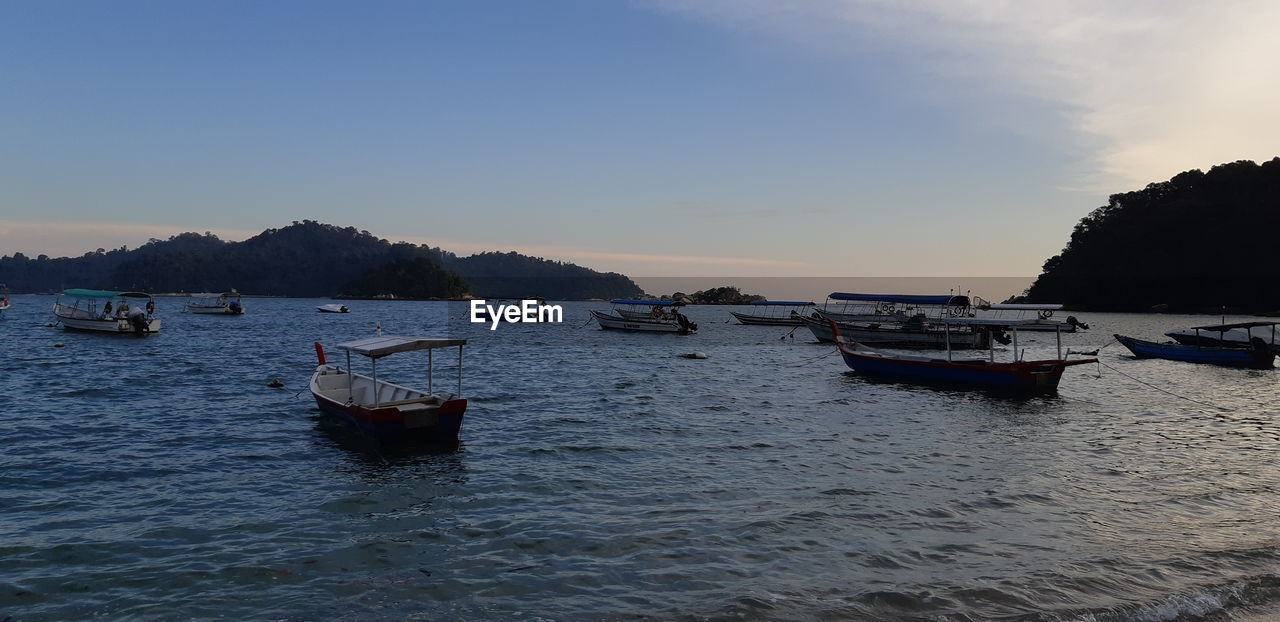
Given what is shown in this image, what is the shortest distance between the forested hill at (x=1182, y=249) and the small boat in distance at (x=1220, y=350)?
100194 millimetres

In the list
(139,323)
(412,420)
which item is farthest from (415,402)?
(139,323)

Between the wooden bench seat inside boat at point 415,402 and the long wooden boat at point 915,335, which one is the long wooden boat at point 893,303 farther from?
the wooden bench seat inside boat at point 415,402

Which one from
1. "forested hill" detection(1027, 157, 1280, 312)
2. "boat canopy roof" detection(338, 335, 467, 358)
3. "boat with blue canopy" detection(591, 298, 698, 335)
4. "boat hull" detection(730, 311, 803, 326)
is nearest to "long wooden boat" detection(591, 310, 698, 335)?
"boat with blue canopy" detection(591, 298, 698, 335)

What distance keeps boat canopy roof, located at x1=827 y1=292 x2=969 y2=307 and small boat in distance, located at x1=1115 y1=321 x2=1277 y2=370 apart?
1468 cm

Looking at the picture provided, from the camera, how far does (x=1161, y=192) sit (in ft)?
490

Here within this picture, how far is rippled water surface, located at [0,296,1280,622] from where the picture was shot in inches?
394

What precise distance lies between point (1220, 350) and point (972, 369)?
81.8 feet

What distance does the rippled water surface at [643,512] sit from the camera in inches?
394

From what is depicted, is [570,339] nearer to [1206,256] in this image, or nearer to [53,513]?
[53,513]

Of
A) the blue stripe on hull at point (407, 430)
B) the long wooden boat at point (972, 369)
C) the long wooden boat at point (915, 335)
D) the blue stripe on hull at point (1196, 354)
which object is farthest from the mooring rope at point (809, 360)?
the blue stripe on hull at point (407, 430)

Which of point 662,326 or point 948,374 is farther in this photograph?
point 662,326

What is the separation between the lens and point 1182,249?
13975 cm

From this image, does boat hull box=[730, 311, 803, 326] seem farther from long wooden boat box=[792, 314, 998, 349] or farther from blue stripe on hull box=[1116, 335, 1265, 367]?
blue stripe on hull box=[1116, 335, 1265, 367]

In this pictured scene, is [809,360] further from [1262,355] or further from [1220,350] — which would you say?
[1262,355]
